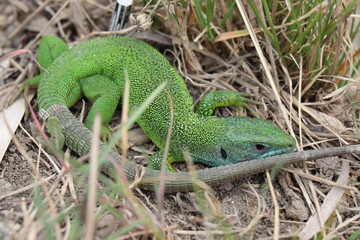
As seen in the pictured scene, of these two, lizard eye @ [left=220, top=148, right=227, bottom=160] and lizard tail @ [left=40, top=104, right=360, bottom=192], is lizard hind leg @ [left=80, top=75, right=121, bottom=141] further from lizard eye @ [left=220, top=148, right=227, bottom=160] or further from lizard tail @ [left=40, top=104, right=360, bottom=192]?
lizard eye @ [left=220, top=148, right=227, bottom=160]

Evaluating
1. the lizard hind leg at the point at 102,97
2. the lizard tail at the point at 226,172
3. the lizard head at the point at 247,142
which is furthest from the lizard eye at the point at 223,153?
the lizard hind leg at the point at 102,97

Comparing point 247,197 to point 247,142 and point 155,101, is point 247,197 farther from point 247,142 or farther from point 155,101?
point 155,101

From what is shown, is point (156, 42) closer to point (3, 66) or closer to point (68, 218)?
point (3, 66)

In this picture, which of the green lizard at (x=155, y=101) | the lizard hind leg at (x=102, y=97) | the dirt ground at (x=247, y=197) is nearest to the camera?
the dirt ground at (x=247, y=197)

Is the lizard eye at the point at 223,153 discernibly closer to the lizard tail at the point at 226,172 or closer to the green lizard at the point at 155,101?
the green lizard at the point at 155,101

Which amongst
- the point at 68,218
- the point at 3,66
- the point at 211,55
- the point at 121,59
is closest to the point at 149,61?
the point at 121,59

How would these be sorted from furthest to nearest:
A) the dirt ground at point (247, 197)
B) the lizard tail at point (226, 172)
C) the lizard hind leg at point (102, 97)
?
the lizard hind leg at point (102, 97), the lizard tail at point (226, 172), the dirt ground at point (247, 197)

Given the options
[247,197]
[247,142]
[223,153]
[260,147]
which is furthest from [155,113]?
[247,197]
